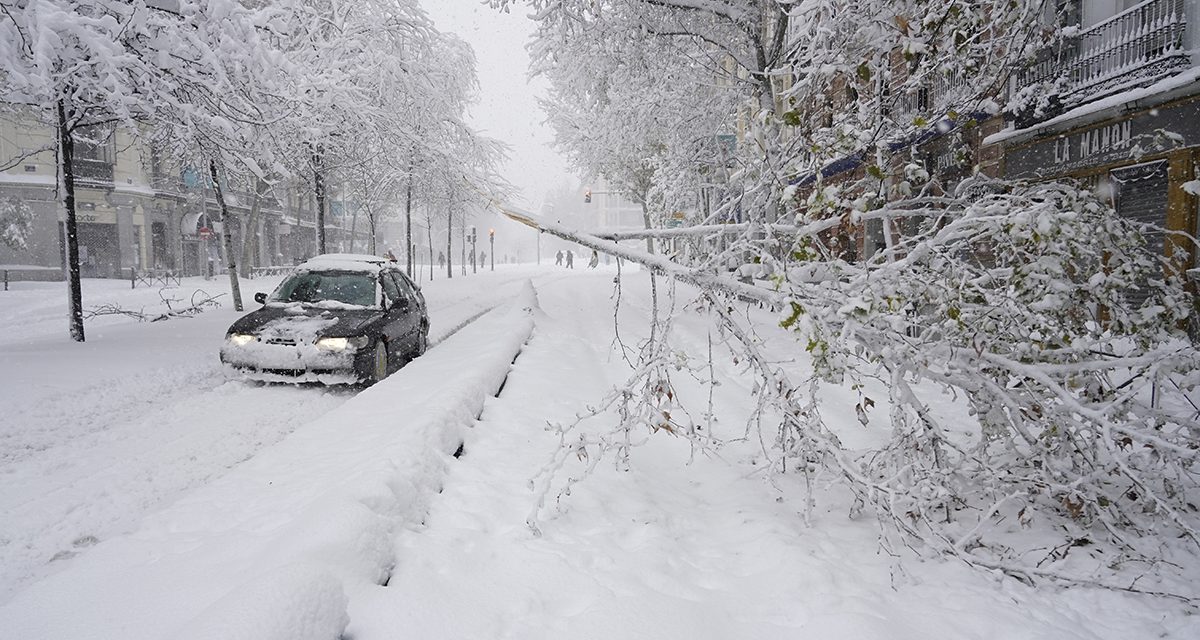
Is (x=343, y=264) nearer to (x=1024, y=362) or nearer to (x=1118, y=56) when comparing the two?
(x=1024, y=362)

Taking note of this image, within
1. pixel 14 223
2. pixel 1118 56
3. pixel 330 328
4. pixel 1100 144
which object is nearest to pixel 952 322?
pixel 330 328

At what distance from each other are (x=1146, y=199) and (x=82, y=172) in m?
38.8

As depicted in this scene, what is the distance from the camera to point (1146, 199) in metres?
9.39

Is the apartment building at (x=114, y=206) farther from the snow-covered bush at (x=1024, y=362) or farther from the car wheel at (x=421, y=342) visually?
the snow-covered bush at (x=1024, y=362)

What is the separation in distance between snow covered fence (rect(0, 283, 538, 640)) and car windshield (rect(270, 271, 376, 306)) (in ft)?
12.2

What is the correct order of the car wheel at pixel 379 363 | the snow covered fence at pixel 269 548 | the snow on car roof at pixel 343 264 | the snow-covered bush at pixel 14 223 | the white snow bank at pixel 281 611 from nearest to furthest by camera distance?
the white snow bank at pixel 281 611
the snow covered fence at pixel 269 548
the car wheel at pixel 379 363
the snow on car roof at pixel 343 264
the snow-covered bush at pixel 14 223

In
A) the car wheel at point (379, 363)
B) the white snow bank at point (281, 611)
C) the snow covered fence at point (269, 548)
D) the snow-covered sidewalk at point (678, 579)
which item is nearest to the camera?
the white snow bank at point (281, 611)

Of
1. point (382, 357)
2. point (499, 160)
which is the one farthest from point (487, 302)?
point (382, 357)

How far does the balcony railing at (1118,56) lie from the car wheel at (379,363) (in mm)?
8679

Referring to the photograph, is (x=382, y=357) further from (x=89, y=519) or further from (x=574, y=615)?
(x=574, y=615)

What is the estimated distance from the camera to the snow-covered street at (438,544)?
2400 mm

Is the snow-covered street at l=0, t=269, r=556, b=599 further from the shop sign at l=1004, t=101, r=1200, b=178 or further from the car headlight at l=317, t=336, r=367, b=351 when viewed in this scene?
the shop sign at l=1004, t=101, r=1200, b=178

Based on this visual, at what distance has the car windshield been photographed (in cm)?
809

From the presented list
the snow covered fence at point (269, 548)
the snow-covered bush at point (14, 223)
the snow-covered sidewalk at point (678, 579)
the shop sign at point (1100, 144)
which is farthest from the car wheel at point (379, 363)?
the snow-covered bush at point (14, 223)
